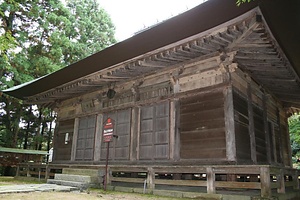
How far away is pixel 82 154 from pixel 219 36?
741 cm

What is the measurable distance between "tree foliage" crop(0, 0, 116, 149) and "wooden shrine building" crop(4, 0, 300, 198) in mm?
4699

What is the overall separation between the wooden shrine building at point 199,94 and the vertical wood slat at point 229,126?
0.02 m

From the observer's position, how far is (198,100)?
7012 mm

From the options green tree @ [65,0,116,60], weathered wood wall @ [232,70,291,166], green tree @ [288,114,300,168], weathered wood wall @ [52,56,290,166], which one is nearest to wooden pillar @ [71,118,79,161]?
weathered wood wall @ [52,56,290,166]

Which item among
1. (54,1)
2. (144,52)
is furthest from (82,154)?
(54,1)

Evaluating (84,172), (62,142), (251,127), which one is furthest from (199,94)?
(62,142)

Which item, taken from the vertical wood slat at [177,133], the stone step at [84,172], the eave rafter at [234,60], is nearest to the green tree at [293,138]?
the eave rafter at [234,60]

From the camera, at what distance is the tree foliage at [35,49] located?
46.3 ft

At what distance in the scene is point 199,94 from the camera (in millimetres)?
7004

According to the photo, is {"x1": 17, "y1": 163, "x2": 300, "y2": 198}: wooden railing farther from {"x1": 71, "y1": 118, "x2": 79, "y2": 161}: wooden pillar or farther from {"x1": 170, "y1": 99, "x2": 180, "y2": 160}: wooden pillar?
{"x1": 71, "y1": 118, "x2": 79, "y2": 161}: wooden pillar

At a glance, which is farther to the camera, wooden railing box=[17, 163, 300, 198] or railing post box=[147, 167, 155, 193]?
railing post box=[147, 167, 155, 193]

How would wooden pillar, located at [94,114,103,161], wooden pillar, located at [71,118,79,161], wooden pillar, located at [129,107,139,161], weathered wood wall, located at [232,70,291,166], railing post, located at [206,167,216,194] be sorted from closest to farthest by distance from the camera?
railing post, located at [206,167,216,194], weathered wood wall, located at [232,70,291,166], wooden pillar, located at [129,107,139,161], wooden pillar, located at [94,114,103,161], wooden pillar, located at [71,118,79,161]

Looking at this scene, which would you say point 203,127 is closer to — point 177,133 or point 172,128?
point 177,133

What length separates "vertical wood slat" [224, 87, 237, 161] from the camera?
19.7 ft
